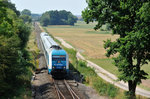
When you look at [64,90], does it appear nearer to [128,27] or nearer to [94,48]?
[128,27]

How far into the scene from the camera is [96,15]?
62.6 feet

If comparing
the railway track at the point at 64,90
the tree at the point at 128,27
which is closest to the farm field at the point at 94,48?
the railway track at the point at 64,90

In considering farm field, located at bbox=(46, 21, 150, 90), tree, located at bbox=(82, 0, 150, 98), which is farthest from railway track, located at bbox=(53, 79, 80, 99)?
farm field, located at bbox=(46, 21, 150, 90)

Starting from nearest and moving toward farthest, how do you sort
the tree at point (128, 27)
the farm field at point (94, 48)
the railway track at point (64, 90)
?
the tree at point (128, 27)
the railway track at point (64, 90)
the farm field at point (94, 48)

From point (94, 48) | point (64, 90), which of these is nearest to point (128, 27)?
point (64, 90)

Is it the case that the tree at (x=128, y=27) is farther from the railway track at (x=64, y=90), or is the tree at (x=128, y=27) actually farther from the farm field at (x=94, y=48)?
the farm field at (x=94, y=48)

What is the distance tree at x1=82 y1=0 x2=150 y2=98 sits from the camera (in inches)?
635

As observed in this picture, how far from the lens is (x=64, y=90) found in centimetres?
2088

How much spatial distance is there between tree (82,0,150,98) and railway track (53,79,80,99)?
4.98m

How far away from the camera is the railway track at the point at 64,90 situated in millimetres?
18847

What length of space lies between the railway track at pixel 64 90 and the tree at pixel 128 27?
4.98m

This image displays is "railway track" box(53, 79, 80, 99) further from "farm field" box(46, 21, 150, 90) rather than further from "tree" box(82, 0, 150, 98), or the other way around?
"farm field" box(46, 21, 150, 90)

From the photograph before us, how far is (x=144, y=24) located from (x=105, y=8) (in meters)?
3.86

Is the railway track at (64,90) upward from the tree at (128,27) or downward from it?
downward
